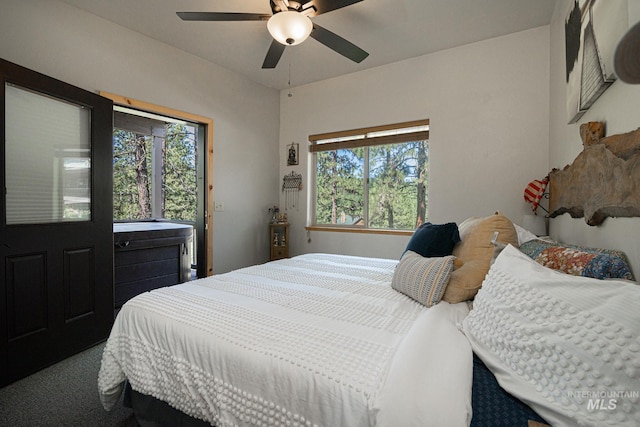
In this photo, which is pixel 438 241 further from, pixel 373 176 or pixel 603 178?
pixel 373 176

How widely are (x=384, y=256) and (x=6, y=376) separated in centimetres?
325

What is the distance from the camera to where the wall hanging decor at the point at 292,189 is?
4.22 meters

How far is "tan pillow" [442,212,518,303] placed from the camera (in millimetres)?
1408

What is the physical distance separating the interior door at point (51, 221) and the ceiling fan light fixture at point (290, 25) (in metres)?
1.62

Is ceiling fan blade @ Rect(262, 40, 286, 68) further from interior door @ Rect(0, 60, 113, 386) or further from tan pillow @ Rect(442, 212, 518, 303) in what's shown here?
tan pillow @ Rect(442, 212, 518, 303)

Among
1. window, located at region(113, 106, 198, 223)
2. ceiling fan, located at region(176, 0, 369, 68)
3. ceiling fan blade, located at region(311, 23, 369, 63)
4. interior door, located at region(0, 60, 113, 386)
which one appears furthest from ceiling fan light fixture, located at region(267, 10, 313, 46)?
window, located at region(113, 106, 198, 223)

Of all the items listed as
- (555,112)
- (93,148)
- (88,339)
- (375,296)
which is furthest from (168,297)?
(555,112)

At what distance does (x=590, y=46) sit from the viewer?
1438 mm

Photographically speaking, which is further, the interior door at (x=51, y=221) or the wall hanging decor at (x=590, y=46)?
the interior door at (x=51, y=221)

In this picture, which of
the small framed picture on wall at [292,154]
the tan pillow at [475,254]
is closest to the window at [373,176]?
the small framed picture on wall at [292,154]

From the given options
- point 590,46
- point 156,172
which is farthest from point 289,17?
point 156,172

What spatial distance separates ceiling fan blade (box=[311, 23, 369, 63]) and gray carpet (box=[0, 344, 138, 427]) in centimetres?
263

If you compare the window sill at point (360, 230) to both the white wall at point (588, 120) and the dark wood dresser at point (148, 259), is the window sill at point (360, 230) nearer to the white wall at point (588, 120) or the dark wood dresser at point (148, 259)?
the white wall at point (588, 120)

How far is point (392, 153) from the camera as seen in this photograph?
3.65 metres
